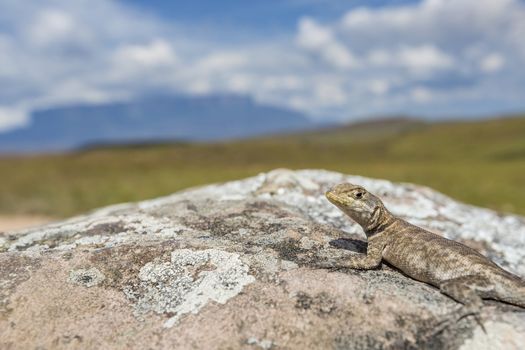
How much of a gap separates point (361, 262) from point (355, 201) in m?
1.12

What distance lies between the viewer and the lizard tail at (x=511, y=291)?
18.1 feet

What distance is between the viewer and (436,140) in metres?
182

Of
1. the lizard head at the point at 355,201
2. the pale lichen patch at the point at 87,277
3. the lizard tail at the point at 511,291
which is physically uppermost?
the lizard head at the point at 355,201

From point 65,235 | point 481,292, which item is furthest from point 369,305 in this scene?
point 65,235

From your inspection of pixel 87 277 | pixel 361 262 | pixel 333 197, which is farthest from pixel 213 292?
pixel 333 197

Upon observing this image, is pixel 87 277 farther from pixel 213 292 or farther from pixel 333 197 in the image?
pixel 333 197

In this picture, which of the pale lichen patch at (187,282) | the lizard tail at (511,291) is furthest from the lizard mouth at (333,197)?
the lizard tail at (511,291)

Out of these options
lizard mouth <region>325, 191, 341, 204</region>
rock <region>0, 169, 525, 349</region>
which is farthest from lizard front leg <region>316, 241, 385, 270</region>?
lizard mouth <region>325, 191, 341, 204</region>

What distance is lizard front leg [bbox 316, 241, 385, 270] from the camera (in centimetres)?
633

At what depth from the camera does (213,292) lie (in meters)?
5.86

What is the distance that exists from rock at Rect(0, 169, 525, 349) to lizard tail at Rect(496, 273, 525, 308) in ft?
0.39

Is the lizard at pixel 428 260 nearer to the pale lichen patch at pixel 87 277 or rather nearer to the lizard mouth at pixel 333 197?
the lizard mouth at pixel 333 197

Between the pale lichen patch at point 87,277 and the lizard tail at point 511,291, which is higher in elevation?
the lizard tail at point 511,291

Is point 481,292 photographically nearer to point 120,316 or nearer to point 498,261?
point 498,261
